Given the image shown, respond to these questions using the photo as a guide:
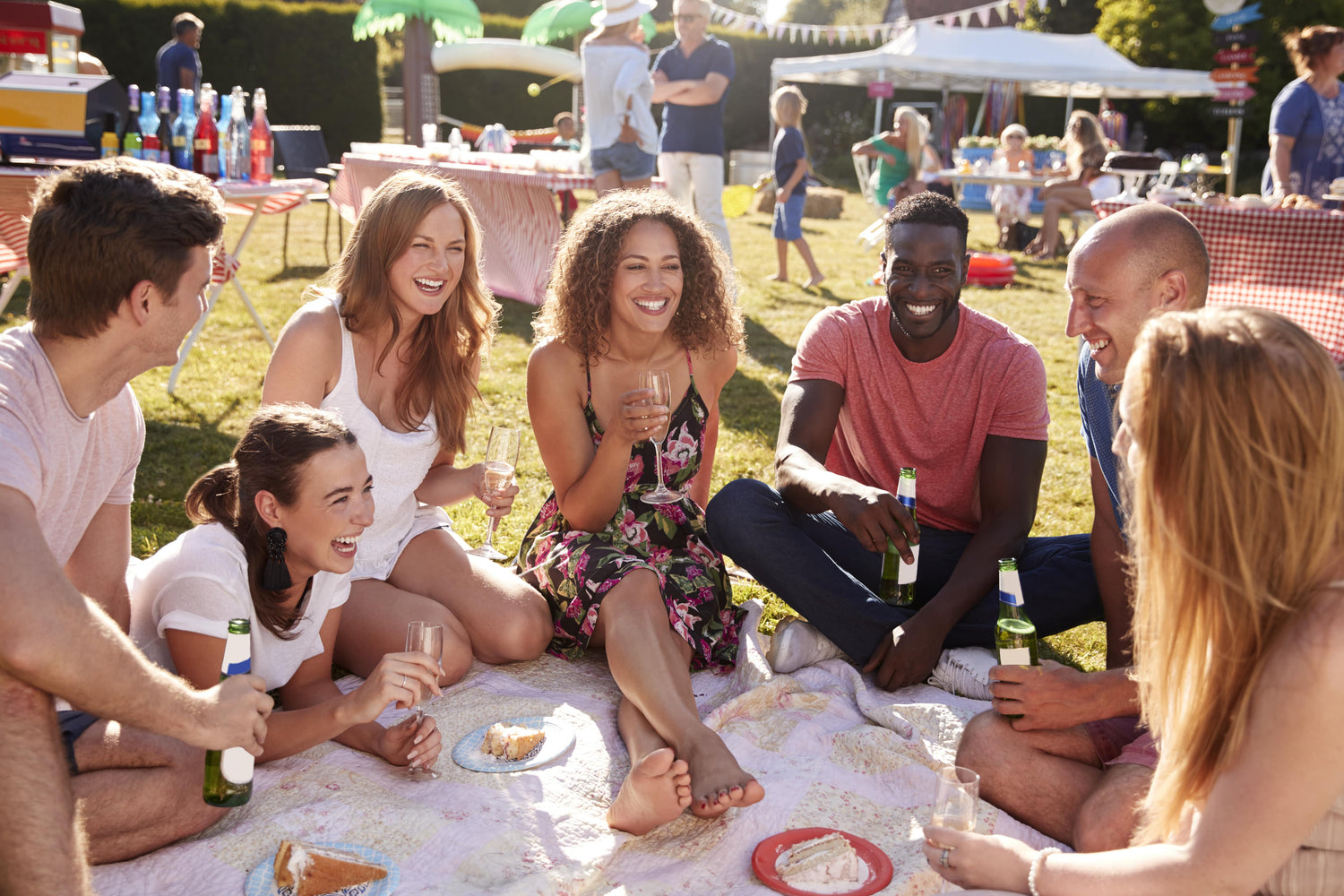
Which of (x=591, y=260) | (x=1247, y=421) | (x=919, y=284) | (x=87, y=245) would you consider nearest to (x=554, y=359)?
(x=591, y=260)

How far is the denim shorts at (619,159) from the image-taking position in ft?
31.9

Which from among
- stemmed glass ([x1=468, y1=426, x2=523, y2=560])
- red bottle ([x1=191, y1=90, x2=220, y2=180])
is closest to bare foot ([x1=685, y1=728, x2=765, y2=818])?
stemmed glass ([x1=468, y1=426, x2=523, y2=560])

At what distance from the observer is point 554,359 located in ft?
12.8

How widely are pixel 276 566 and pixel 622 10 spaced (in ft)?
25.9

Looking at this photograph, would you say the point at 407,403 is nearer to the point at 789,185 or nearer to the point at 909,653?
the point at 909,653

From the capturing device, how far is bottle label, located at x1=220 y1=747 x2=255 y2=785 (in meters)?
2.53

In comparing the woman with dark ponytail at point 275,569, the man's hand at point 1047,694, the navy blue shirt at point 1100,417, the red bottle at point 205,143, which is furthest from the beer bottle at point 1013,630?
the red bottle at point 205,143

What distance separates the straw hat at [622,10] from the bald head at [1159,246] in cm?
711

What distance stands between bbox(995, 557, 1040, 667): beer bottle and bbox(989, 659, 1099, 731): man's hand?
54mm

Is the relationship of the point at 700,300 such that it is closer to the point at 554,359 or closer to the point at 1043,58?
the point at 554,359

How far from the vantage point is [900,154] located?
1443 cm

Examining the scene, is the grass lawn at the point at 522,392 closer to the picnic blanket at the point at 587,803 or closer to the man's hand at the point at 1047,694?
the picnic blanket at the point at 587,803

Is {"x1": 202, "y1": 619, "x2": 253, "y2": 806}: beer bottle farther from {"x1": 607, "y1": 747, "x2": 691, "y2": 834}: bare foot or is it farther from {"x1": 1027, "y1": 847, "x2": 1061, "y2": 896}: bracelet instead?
{"x1": 1027, "y1": 847, "x2": 1061, "y2": 896}: bracelet

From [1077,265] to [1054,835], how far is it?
164cm
